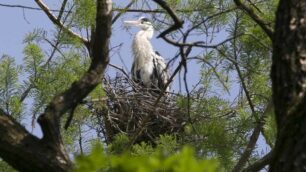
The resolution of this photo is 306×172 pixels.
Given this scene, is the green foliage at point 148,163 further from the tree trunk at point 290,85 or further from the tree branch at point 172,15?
the tree branch at point 172,15

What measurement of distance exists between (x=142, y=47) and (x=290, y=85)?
20.9 ft

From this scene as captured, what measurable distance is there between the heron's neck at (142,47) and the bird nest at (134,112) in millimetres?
1451

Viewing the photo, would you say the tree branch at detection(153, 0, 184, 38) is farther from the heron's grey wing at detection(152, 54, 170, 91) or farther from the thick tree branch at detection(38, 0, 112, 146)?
the heron's grey wing at detection(152, 54, 170, 91)

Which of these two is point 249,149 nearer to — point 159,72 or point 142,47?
point 159,72

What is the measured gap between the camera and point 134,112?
638cm

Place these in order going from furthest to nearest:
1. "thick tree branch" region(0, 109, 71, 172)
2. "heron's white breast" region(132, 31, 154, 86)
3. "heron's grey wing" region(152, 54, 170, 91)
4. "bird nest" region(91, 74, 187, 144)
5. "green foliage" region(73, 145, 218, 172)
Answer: "heron's white breast" region(132, 31, 154, 86) < "heron's grey wing" region(152, 54, 170, 91) < "bird nest" region(91, 74, 187, 144) < "thick tree branch" region(0, 109, 71, 172) < "green foliage" region(73, 145, 218, 172)

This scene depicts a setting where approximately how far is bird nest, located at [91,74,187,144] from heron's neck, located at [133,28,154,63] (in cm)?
145

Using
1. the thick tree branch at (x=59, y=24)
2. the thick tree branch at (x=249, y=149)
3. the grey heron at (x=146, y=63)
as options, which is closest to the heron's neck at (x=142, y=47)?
the grey heron at (x=146, y=63)

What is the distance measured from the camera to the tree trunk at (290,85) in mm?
1698

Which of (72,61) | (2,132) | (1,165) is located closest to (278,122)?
(2,132)

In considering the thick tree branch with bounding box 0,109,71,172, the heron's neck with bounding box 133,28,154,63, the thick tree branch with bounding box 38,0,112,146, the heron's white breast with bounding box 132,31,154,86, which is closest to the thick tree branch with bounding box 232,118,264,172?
the thick tree branch with bounding box 38,0,112,146

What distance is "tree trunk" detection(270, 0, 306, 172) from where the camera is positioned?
1.70m

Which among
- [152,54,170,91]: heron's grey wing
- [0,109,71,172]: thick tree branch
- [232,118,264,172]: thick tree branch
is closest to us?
[0,109,71,172]: thick tree branch

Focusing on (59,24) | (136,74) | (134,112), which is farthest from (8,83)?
(136,74)
